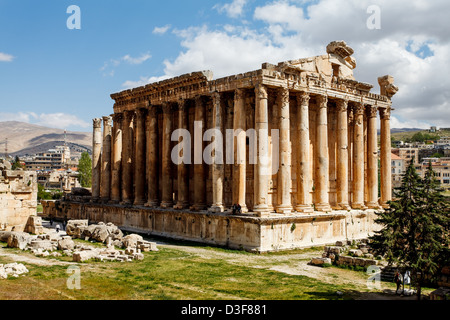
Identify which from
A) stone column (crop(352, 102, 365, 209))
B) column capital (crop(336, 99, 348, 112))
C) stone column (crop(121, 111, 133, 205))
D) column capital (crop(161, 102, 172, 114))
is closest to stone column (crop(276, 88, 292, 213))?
column capital (crop(336, 99, 348, 112))

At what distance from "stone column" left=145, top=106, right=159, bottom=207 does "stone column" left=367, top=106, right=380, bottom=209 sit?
49.8 feet

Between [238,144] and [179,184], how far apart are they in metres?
6.15

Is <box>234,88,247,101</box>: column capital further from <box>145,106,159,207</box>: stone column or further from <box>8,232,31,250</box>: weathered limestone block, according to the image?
<box>8,232,31,250</box>: weathered limestone block

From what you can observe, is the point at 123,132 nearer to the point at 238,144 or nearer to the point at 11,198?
the point at 11,198

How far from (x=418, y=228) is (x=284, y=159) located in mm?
11386

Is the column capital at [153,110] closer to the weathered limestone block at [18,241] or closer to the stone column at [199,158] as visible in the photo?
the stone column at [199,158]

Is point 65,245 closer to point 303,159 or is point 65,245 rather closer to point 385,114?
point 303,159

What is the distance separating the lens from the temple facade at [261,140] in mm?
24438

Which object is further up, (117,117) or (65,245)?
(117,117)

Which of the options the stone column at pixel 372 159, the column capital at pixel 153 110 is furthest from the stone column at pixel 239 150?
the stone column at pixel 372 159

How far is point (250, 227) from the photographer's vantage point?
22.8m

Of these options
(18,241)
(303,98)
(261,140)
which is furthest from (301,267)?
(18,241)

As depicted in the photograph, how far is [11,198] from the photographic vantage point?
88.6 ft
